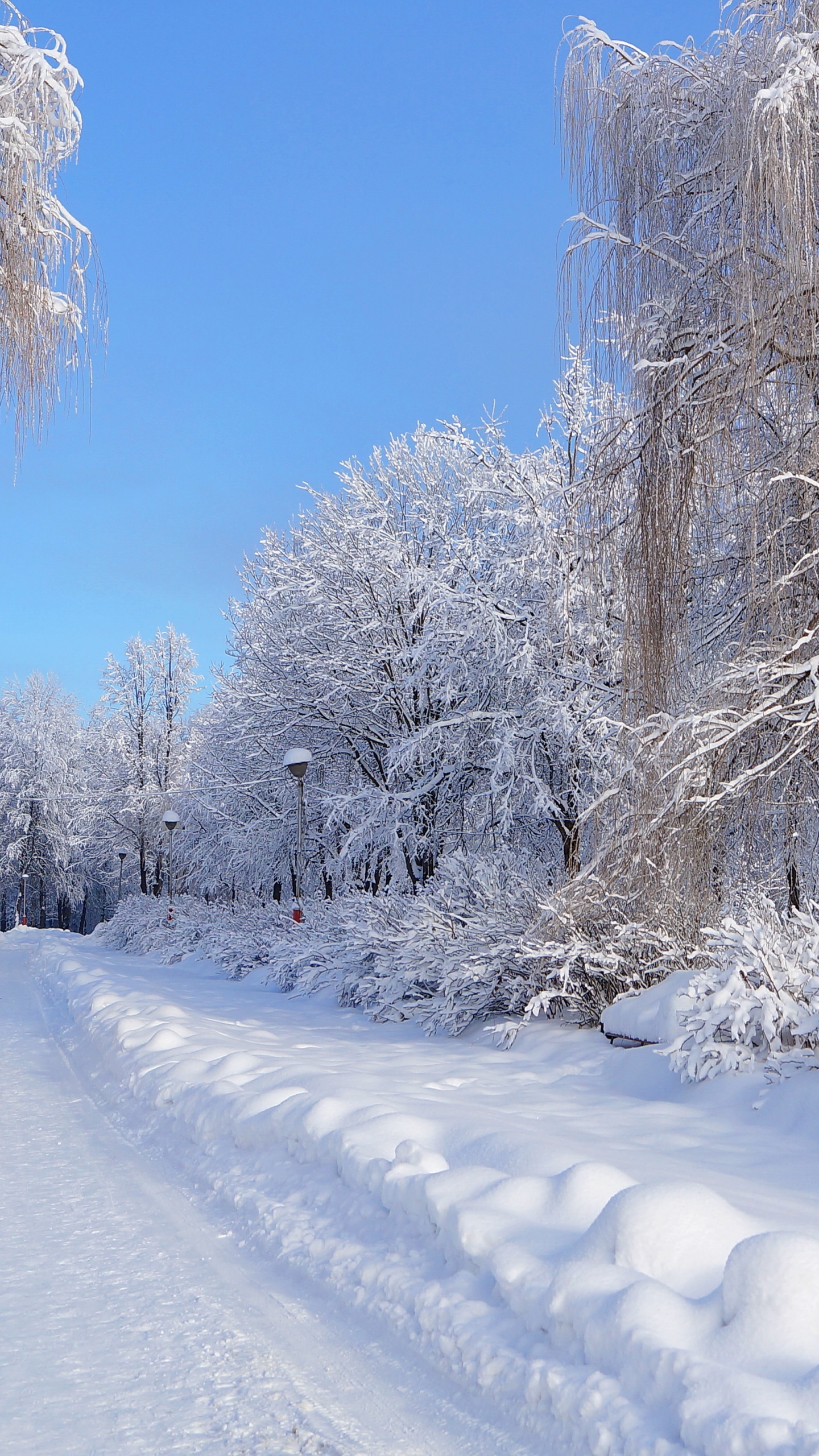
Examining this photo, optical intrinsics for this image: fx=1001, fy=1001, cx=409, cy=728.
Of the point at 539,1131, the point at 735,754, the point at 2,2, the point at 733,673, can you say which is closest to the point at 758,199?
the point at 733,673

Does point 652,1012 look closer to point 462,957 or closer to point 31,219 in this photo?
point 462,957

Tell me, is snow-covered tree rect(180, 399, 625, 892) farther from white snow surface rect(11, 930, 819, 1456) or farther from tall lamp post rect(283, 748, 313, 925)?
white snow surface rect(11, 930, 819, 1456)

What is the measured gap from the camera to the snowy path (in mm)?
Result: 2391

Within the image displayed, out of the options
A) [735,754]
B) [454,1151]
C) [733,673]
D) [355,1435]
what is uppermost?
[733,673]

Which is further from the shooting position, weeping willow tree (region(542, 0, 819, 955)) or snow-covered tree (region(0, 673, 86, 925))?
snow-covered tree (region(0, 673, 86, 925))

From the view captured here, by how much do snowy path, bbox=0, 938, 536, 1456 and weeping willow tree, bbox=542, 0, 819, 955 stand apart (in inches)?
135

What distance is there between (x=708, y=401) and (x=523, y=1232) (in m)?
4.92

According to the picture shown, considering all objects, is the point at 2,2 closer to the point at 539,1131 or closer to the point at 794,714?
the point at 794,714

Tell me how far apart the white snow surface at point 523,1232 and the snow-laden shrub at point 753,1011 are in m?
0.14

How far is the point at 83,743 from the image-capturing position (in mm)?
47719

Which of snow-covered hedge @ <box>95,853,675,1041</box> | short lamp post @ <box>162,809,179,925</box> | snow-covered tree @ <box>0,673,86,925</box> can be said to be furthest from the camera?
snow-covered tree @ <box>0,673,86,925</box>

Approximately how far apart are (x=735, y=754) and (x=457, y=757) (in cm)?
900

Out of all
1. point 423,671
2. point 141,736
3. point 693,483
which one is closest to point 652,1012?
point 693,483

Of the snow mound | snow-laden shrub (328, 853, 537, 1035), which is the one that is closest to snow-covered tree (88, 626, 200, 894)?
snow-laden shrub (328, 853, 537, 1035)
